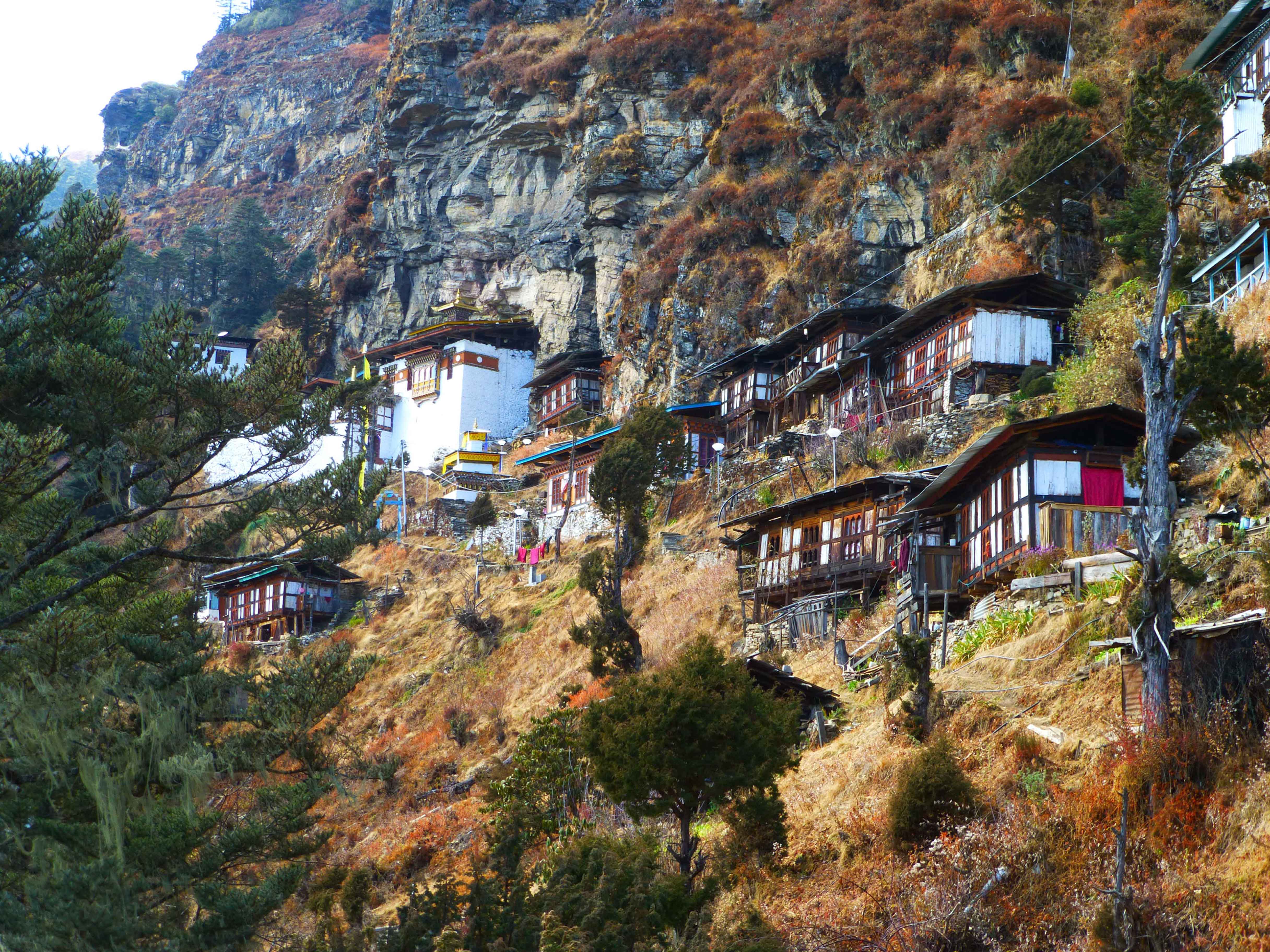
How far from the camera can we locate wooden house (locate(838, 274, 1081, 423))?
38.0m

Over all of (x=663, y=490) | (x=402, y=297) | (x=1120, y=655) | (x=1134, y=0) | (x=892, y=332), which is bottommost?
(x=1120, y=655)

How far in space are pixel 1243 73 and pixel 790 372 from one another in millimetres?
19679

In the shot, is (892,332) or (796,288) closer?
(892,332)

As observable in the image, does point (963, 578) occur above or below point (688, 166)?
below

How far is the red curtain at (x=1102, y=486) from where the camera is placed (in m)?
23.5

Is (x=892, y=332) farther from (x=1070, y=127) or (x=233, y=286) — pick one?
(x=233, y=286)

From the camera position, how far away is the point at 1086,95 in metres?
46.7

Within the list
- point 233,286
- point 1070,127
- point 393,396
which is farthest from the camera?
point 233,286

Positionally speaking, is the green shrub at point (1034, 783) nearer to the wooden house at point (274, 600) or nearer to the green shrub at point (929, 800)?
the green shrub at point (929, 800)

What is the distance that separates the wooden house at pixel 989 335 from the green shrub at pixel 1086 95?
12764mm

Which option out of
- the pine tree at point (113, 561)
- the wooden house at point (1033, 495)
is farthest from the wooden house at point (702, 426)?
the pine tree at point (113, 561)

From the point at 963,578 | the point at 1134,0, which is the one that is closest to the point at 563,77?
the point at 1134,0

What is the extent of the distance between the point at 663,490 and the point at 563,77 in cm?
3854

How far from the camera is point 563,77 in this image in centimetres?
7350
